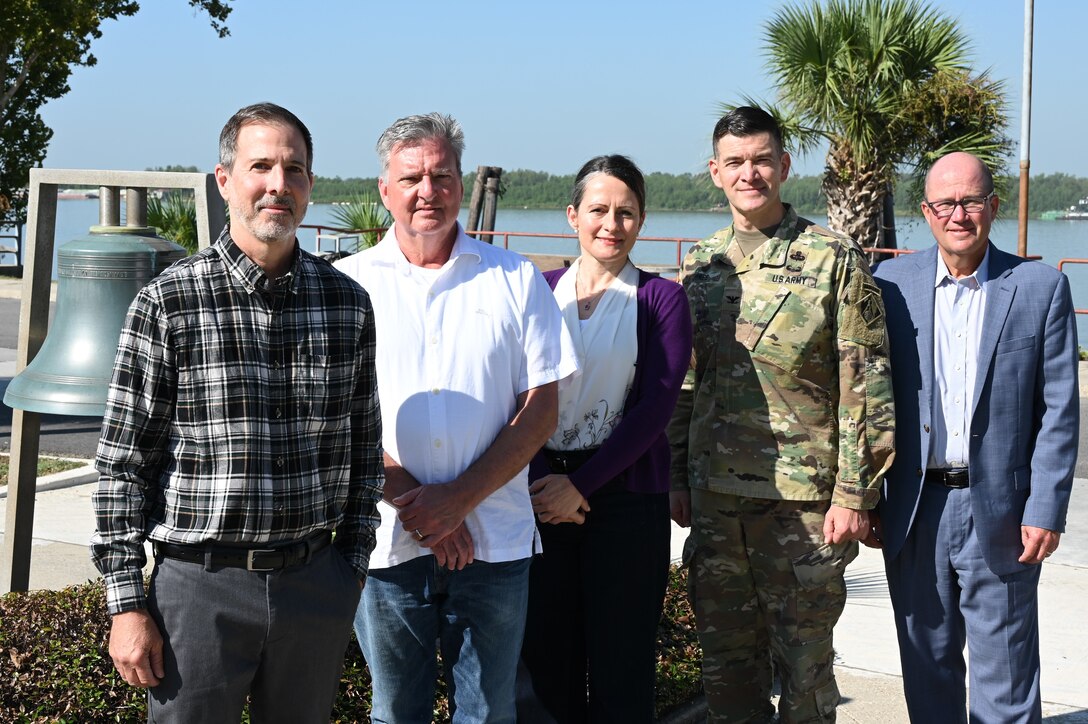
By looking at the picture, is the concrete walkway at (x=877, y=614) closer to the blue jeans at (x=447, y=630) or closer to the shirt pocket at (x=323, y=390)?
the blue jeans at (x=447, y=630)

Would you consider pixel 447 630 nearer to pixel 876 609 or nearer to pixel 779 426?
pixel 779 426

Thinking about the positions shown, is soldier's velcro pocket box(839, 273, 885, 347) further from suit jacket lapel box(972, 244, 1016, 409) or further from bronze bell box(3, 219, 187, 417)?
bronze bell box(3, 219, 187, 417)

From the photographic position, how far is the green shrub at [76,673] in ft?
12.1

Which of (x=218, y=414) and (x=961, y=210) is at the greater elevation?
(x=961, y=210)

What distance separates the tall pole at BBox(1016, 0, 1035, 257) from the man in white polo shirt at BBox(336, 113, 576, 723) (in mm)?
14117

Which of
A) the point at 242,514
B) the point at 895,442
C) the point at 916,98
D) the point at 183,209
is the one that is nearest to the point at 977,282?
the point at 895,442

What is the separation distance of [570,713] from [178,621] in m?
1.51

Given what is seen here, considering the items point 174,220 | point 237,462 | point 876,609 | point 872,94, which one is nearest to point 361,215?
point 174,220

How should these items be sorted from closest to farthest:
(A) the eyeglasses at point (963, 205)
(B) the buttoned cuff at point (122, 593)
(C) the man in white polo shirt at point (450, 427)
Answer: (B) the buttoned cuff at point (122, 593) → (C) the man in white polo shirt at point (450, 427) → (A) the eyeglasses at point (963, 205)

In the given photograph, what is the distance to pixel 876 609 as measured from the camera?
5.83 metres

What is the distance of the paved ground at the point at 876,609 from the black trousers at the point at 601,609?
1408 mm

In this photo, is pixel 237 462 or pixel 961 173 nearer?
pixel 237 462

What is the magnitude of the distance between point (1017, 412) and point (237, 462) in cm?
228

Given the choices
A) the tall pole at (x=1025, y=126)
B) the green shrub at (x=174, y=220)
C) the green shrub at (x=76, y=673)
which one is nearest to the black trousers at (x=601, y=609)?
the green shrub at (x=76, y=673)
